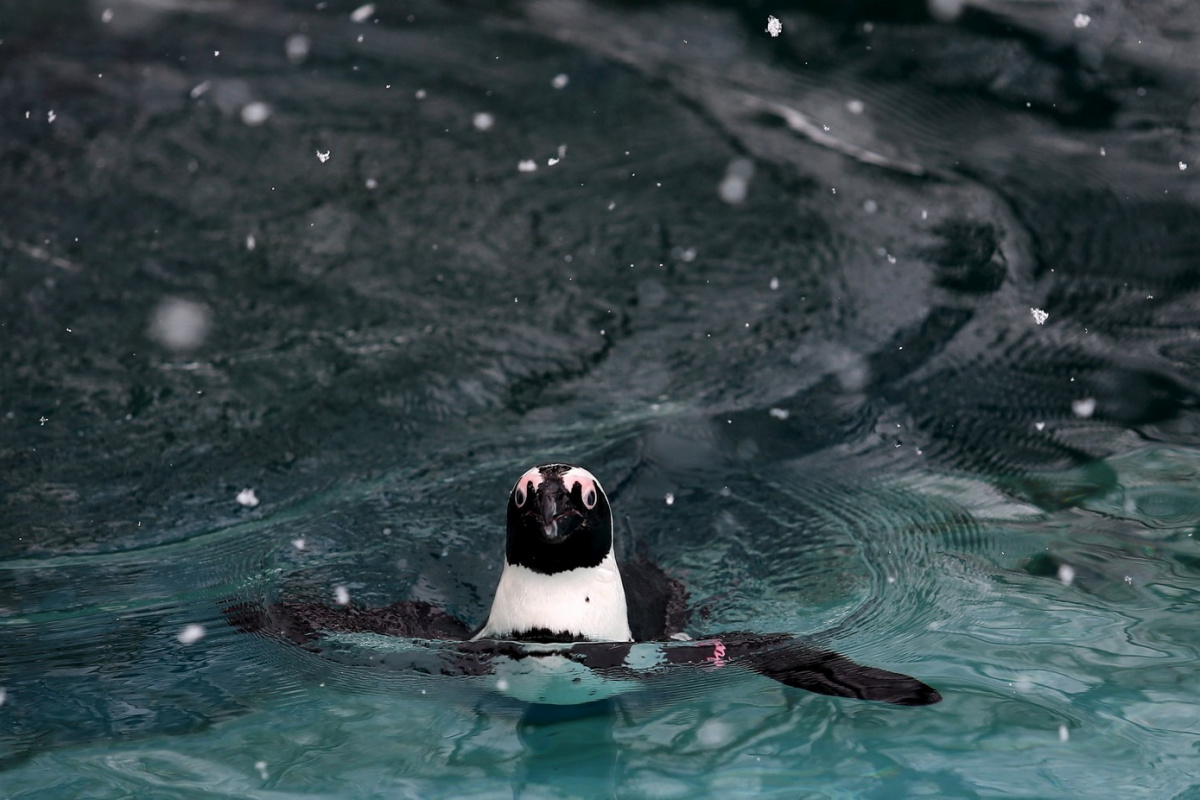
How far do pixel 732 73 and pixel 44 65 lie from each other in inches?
192

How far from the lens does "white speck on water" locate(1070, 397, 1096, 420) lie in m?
6.27

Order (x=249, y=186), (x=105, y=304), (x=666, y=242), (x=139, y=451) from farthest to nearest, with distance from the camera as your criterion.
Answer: (x=249, y=186), (x=666, y=242), (x=105, y=304), (x=139, y=451)

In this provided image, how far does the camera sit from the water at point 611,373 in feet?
12.7

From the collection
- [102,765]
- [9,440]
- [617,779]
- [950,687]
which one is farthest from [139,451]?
[950,687]

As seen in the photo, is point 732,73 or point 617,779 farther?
point 732,73

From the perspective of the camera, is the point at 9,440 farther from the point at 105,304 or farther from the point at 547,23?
the point at 547,23

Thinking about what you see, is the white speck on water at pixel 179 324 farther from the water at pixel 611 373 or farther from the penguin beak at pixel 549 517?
the penguin beak at pixel 549 517

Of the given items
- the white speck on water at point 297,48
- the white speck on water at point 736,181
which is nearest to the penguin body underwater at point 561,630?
the white speck on water at point 736,181

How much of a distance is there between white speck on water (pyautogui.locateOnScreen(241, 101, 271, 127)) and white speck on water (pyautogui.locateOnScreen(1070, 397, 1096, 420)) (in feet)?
19.3

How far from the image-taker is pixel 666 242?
8094mm

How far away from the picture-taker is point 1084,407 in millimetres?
6340

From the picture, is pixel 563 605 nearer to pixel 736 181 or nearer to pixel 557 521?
pixel 557 521

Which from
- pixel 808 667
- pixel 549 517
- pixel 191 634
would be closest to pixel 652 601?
pixel 549 517

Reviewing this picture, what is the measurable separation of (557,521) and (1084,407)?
135 inches
